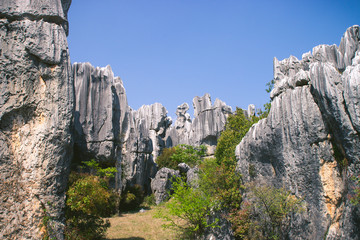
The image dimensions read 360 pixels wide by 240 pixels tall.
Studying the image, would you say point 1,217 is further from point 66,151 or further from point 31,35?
point 31,35

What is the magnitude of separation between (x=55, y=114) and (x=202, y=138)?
118ft

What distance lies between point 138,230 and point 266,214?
8.15m

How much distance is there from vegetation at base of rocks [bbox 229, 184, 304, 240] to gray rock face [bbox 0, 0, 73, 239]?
8311 millimetres

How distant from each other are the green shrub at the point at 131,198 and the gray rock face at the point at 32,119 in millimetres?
14491

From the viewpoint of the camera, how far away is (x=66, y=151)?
10828 millimetres

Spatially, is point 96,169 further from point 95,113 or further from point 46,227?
point 46,227

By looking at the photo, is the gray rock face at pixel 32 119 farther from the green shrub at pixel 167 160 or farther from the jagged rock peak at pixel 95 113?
the green shrub at pixel 167 160

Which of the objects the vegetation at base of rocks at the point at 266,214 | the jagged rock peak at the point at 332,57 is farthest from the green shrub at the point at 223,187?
the jagged rock peak at the point at 332,57

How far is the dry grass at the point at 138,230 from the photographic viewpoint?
1477 centimetres

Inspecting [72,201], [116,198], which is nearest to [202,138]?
[116,198]

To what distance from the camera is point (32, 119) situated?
34.6 feet

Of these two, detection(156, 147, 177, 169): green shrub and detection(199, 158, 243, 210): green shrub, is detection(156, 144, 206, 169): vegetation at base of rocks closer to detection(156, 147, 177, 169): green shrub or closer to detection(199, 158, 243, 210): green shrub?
detection(156, 147, 177, 169): green shrub

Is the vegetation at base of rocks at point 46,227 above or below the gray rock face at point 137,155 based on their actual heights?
below

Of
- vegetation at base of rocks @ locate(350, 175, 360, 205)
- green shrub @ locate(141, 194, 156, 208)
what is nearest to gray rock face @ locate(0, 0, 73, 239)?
vegetation at base of rocks @ locate(350, 175, 360, 205)
